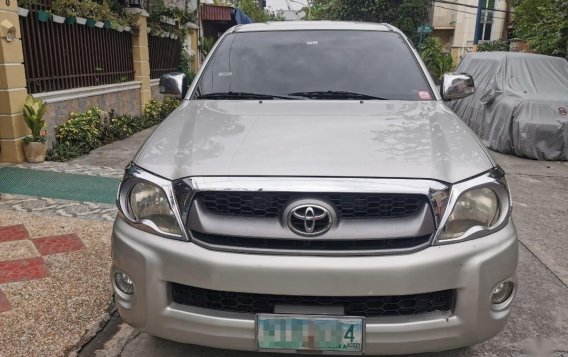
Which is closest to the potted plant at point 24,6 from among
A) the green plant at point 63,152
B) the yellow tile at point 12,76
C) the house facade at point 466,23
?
the yellow tile at point 12,76

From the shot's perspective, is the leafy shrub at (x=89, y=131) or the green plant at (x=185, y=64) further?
the green plant at (x=185, y=64)

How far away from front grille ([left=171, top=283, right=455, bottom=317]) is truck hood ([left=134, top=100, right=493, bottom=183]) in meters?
0.47

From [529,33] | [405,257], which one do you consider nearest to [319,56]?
[405,257]

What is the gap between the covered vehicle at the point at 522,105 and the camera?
7676mm

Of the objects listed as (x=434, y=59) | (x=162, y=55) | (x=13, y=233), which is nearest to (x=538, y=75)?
(x=162, y=55)

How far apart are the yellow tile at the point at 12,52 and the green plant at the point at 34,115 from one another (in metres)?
0.46

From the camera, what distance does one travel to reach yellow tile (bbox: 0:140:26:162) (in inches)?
234

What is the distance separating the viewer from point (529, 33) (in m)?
11.8

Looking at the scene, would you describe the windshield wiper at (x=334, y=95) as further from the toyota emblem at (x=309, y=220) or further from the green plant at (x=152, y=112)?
the green plant at (x=152, y=112)

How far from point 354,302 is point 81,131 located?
6051 millimetres

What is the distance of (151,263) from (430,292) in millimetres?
1092

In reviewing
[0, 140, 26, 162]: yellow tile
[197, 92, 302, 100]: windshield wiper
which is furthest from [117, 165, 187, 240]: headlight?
[0, 140, 26, 162]: yellow tile

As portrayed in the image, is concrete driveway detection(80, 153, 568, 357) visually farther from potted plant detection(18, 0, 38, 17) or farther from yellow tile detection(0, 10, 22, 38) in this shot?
potted plant detection(18, 0, 38, 17)

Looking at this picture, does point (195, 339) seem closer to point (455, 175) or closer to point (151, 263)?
point (151, 263)
